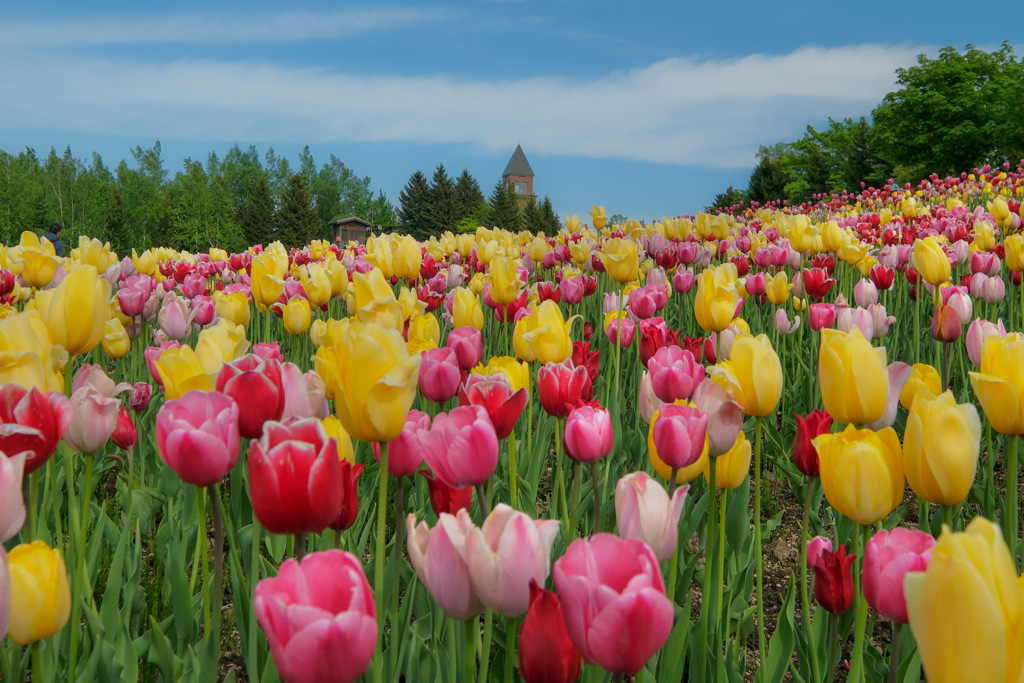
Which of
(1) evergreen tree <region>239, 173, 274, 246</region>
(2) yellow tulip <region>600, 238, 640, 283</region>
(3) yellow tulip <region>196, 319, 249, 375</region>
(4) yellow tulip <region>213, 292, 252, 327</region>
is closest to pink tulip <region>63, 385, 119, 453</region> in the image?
(3) yellow tulip <region>196, 319, 249, 375</region>

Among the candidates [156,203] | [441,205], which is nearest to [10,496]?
[441,205]

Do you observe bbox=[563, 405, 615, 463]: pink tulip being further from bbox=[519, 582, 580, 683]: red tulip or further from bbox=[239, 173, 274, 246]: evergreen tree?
bbox=[239, 173, 274, 246]: evergreen tree

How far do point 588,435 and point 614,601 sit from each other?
768mm

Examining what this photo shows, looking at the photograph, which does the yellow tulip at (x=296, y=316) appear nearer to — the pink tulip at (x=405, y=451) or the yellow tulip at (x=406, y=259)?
the yellow tulip at (x=406, y=259)

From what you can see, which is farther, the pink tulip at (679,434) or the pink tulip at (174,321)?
the pink tulip at (174,321)

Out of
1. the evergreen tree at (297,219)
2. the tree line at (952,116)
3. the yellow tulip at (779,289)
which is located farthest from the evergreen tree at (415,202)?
the yellow tulip at (779,289)

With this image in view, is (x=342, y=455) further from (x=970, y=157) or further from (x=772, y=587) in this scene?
(x=970, y=157)

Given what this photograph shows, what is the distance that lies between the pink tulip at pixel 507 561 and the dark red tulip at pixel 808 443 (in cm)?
90

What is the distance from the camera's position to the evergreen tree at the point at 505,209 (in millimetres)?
53281

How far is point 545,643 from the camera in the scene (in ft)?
2.72

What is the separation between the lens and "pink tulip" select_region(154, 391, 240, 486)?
110 cm

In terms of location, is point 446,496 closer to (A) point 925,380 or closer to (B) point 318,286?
(A) point 925,380

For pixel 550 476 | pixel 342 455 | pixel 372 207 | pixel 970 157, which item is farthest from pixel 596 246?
pixel 372 207

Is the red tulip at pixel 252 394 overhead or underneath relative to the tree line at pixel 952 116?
underneath
